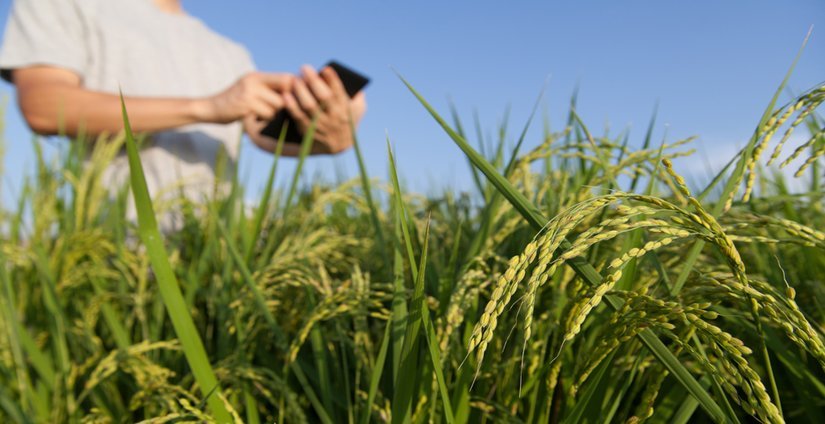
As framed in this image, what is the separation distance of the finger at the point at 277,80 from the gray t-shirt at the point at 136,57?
1.19 ft

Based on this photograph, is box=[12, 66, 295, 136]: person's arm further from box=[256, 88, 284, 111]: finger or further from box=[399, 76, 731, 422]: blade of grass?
box=[399, 76, 731, 422]: blade of grass

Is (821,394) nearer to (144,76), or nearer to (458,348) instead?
(458,348)

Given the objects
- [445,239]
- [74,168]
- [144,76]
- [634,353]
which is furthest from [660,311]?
[144,76]

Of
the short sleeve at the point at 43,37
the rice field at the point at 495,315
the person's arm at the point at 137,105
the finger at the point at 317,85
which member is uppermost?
the short sleeve at the point at 43,37

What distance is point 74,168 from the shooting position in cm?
188

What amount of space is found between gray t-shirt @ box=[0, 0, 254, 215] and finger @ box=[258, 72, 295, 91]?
362 millimetres

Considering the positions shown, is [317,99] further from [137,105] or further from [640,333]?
[640,333]

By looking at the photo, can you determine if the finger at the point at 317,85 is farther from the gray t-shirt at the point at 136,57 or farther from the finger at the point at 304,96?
the gray t-shirt at the point at 136,57

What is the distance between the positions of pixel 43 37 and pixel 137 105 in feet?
2.03

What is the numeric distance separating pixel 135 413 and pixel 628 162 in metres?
0.98

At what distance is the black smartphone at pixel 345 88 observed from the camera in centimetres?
220

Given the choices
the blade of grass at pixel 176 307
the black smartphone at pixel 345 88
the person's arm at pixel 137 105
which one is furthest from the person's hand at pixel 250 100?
the blade of grass at pixel 176 307

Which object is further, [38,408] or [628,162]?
[38,408]

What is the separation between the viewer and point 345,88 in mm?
2314
